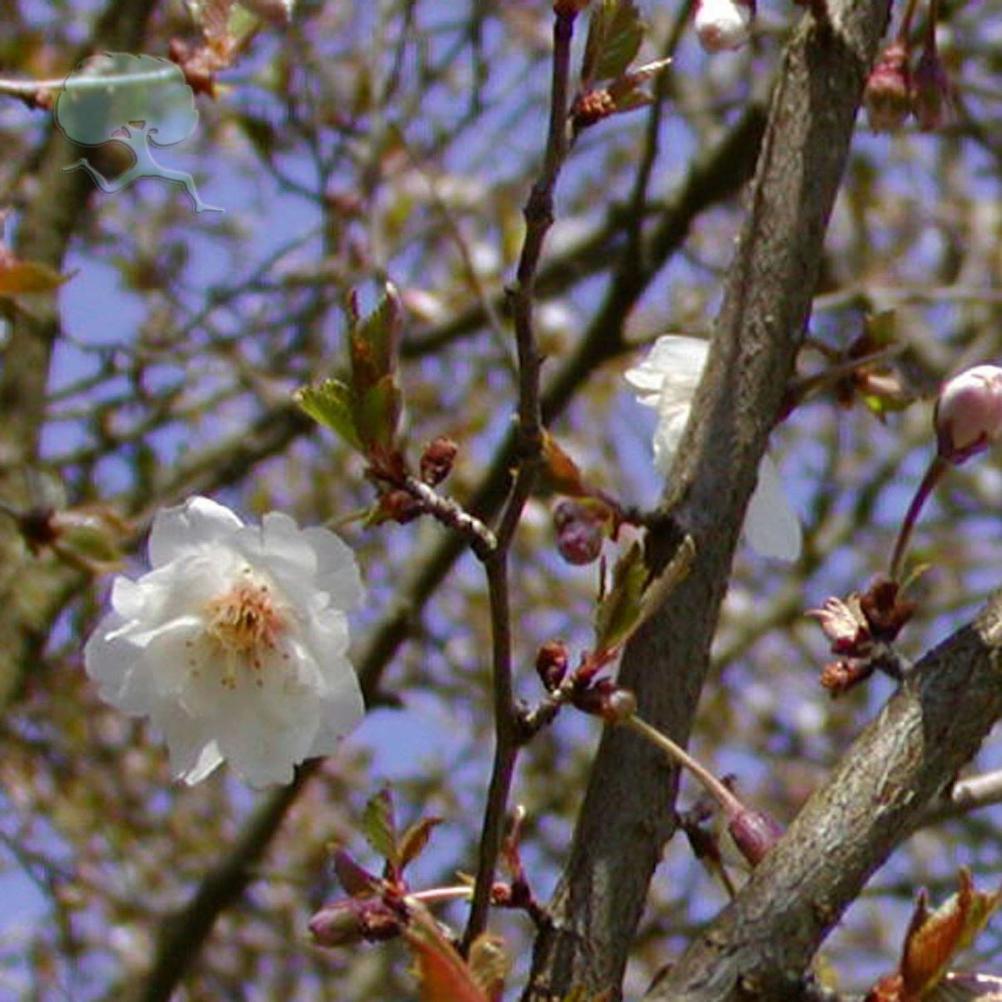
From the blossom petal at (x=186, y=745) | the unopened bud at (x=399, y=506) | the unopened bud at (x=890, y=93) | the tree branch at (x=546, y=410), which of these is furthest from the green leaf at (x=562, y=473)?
the tree branch at (x=546, y=410)

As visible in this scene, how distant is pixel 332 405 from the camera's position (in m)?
1.30

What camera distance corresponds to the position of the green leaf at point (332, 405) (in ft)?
4.22

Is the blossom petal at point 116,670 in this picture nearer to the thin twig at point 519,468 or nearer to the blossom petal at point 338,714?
the blossom petal at point 338,714

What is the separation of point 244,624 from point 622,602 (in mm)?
478

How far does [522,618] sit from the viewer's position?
491 centimetres

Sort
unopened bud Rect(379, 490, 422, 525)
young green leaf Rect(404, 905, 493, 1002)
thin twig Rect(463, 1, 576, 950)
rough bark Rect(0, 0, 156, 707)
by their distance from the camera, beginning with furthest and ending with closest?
rough bark Rect(0, 0, 156, 707)
unopened bud Rect(379, 490, 422, 525)
thin twig Rect(463, 1, 576, 950)
young green leaf Rect(404, 905, 493, 1002)

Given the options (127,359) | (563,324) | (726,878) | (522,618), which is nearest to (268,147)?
(127,359)

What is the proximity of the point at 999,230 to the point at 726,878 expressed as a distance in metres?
3.70

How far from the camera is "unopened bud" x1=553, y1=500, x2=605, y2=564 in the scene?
1.53m

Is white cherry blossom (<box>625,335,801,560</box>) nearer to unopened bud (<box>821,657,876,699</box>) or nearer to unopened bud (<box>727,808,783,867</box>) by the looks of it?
unopened bud (<box>821,657,876,699</box>)

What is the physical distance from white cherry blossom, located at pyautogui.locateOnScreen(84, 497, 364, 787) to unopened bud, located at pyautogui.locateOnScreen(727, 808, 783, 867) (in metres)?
0.34

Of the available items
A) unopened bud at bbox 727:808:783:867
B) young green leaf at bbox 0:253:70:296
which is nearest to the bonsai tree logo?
young green leaf at bbox 0:253:70:296

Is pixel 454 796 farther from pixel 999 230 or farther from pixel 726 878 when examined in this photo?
pixel 726 878

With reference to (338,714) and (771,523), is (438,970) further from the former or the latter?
(771,523)
